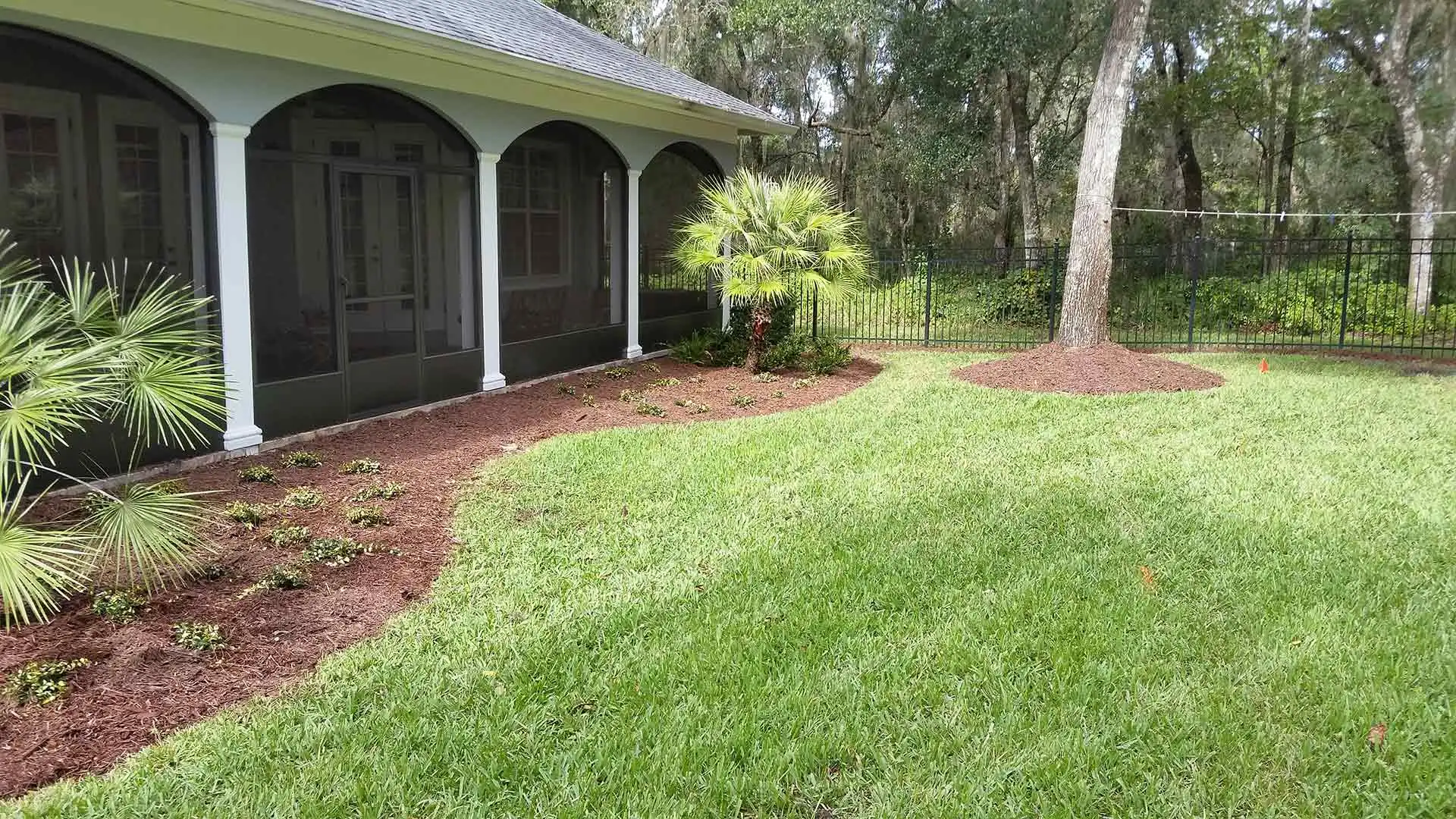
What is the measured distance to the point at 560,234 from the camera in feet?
33.7

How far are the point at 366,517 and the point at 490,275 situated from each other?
4.20 m

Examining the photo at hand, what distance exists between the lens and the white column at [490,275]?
8836mm

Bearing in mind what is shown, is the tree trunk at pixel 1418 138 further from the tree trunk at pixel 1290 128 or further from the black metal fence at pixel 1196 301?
the tree trunk at pixel 1290 128

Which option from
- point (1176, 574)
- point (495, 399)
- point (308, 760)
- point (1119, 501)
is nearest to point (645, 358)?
point (495, 399)

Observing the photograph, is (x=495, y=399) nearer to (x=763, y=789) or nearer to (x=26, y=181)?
(x=26, y=181)

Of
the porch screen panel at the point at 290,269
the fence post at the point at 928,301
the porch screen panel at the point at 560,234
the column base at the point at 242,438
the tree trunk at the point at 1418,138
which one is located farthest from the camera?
the tree trunk at the point at 1418,138

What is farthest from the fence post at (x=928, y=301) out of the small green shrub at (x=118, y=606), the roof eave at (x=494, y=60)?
the small green shrub at (x=118, y=606)

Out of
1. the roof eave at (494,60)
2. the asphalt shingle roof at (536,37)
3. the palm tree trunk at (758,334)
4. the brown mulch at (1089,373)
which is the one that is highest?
the asphalt shingle roof at (536,37)

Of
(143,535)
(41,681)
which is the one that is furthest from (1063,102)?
(41,681)

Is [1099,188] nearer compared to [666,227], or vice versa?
[1099,188]

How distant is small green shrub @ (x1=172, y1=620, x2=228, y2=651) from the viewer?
3605mm

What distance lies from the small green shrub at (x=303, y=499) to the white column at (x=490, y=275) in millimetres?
3571

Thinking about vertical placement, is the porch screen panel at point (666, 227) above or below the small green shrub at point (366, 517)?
above

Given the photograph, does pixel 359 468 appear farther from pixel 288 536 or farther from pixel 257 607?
pixel 257 607
